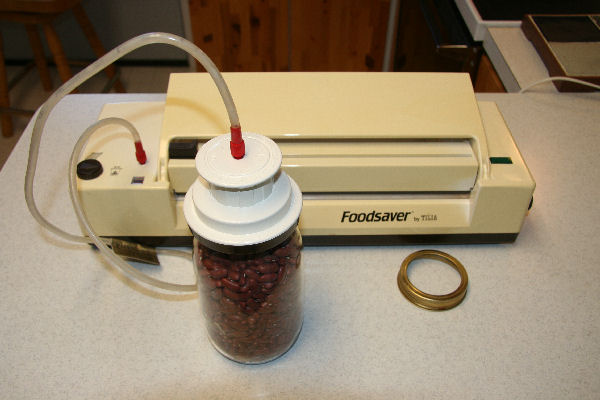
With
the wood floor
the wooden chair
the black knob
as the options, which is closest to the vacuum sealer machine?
the black knob

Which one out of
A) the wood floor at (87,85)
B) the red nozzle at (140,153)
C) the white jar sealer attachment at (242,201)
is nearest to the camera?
the white jar sealer attachment at (242,201)

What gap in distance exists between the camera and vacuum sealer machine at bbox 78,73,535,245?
0.73 metres

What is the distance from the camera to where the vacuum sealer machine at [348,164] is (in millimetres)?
732

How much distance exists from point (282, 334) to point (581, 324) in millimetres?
429

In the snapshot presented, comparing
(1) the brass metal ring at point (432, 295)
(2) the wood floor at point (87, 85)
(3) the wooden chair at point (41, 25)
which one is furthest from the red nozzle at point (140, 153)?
(2) the wood floor at point (87, 85)

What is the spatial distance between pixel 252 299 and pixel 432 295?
11.1 inches

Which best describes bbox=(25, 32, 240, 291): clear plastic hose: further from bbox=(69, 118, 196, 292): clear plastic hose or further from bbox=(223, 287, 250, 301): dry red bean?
bbox=(223, 287, 250, 301): dry red bean

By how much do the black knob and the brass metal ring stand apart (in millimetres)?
478

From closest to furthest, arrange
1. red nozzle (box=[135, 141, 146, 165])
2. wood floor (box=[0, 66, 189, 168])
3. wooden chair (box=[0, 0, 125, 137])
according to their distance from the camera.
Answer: red nozzle (box=[135, 141, 146, 165])
wooden chair (box=[0, 0, 125, 137])
wood floor (box=[0, 66, 189, 168])

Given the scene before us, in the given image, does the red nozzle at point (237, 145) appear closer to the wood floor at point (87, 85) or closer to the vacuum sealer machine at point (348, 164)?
the vacuum sealer machine at point (348, 164)

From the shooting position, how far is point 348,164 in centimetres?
73

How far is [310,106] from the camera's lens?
78cm

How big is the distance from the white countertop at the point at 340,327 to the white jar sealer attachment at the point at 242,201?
0.21 metres

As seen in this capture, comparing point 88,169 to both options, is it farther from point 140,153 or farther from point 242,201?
point 242,201
